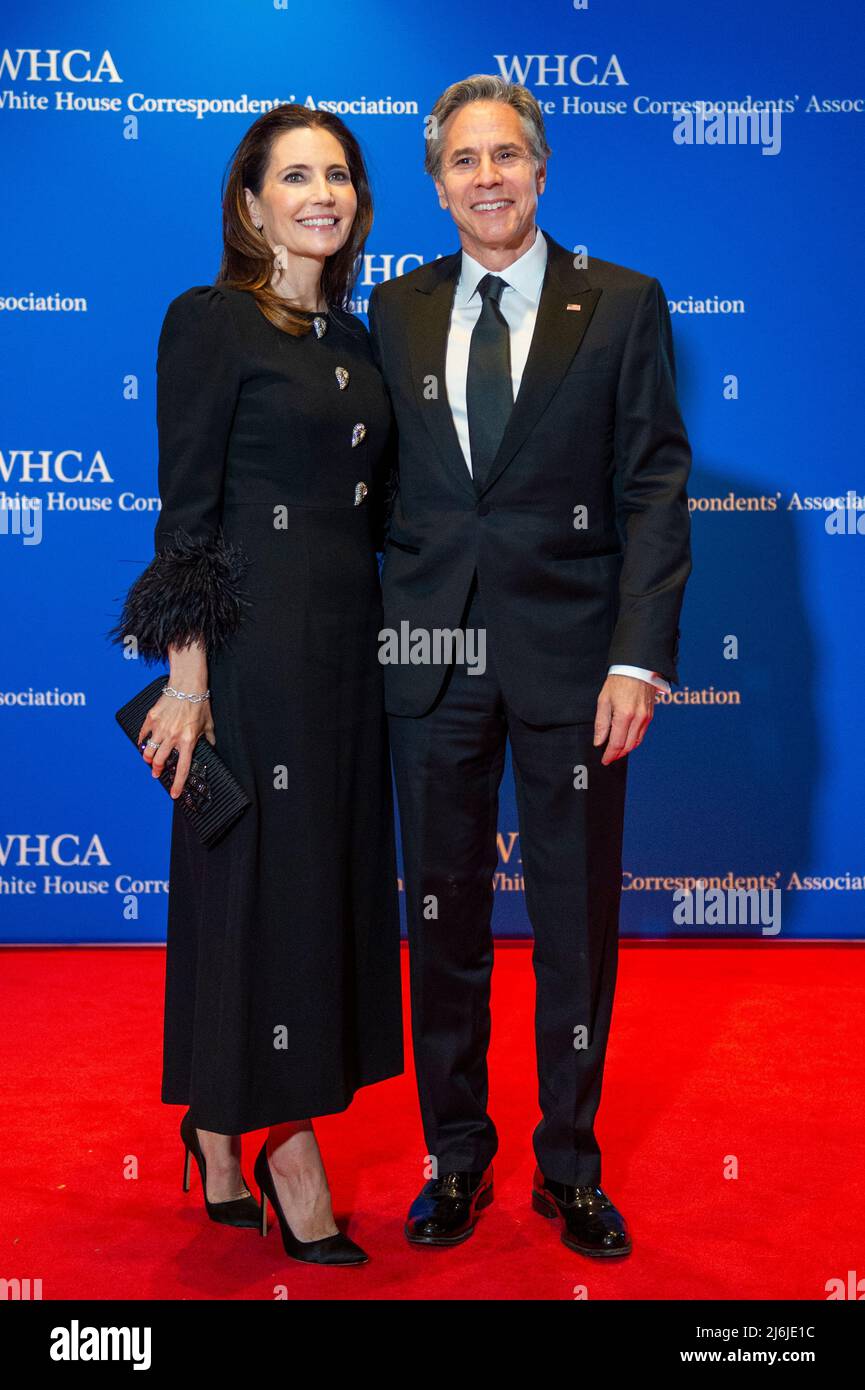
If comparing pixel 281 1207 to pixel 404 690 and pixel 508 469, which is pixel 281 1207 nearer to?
pixel 404 690

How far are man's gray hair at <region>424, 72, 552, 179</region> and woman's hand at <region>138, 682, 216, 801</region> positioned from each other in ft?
3.36

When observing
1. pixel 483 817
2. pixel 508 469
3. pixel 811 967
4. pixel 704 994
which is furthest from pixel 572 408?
pixel 811 967

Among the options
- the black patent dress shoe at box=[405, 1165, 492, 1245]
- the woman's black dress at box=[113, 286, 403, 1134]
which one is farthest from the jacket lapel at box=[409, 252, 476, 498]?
the black patent dress shoe at box=[405, 1165, 492, 1245]

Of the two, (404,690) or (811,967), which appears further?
(811,967)

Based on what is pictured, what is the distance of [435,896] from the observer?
247 centimetres

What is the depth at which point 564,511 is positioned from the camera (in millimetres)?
2385

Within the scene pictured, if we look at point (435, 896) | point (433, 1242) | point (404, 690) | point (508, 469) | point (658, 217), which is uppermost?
point (658, 217)

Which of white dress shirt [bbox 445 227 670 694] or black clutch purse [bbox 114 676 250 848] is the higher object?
white dress shirt [bbox 445 227 670 694]

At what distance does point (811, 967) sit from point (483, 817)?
6.72 feet

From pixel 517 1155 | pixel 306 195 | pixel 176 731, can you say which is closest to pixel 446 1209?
pixel 517 1155

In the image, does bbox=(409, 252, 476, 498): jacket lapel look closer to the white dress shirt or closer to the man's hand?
the white dress shirt

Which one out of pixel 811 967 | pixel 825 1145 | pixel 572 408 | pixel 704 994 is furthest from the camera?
pixel 811 967

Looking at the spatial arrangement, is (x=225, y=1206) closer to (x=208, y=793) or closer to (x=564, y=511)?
(x=208, y=793)

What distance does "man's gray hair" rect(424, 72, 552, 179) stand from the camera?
2393 mm
